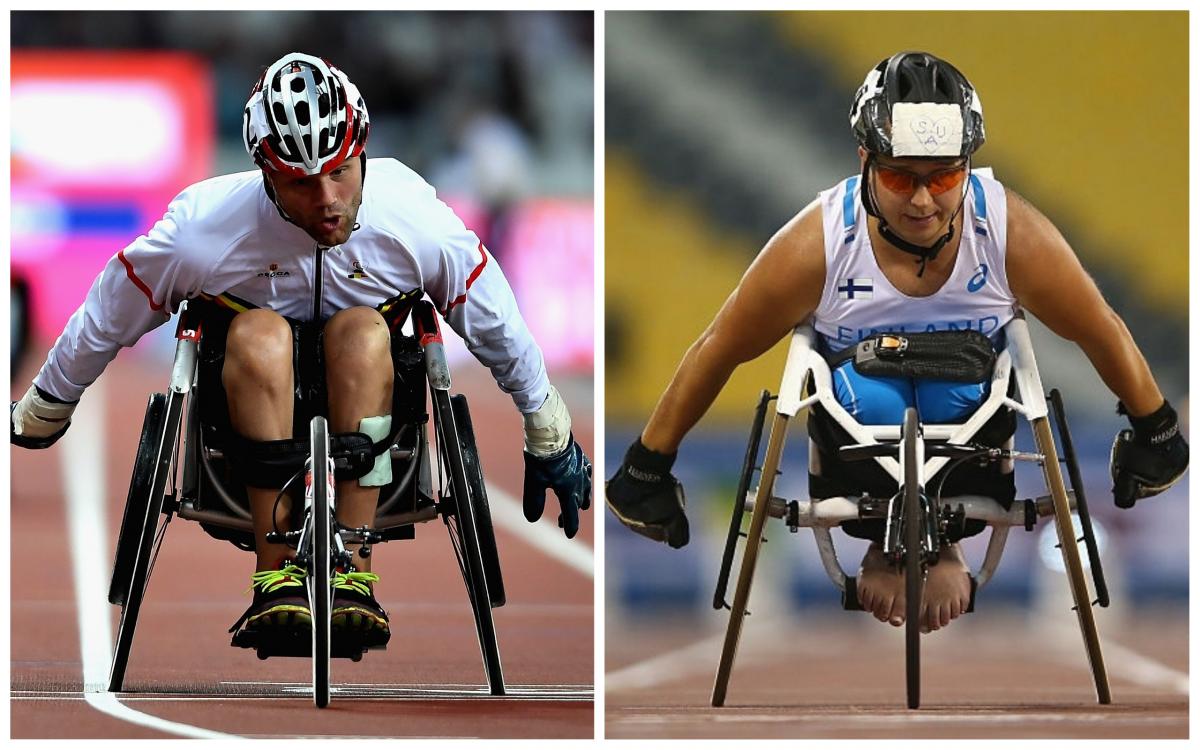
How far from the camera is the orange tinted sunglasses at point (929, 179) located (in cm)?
616

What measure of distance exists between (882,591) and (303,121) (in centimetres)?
200

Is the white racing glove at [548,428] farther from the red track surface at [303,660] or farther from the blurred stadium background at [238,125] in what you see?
the blurred stadium background at [238,125]

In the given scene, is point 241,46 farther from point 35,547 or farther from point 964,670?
point 964,670

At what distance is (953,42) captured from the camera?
22.2 ft

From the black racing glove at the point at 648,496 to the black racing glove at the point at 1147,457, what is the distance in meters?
1.22

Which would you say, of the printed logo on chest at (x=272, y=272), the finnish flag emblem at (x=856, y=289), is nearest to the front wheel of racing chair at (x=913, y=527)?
the finnish flag emblem at (x=856, y=289)

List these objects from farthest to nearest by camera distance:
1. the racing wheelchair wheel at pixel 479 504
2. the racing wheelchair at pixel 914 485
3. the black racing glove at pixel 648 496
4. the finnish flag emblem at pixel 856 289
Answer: the black racing glove at pixel 648 496 → the finnish flag emblem at pixel 856 289 → the racing wheelchair at pixel 914 485 → the racing wheelchair wheel at pixel 479 504

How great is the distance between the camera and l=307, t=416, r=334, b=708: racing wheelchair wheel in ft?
18.5

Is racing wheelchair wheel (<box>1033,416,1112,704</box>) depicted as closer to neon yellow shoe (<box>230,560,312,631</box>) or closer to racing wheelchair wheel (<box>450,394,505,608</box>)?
racing wheelchair wheel (<box>450,394,505,608</box>)

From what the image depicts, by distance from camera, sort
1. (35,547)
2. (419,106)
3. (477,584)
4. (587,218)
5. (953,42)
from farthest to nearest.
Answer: (419,106) → (587,218) → (35,547) → (953,42) → (477,584)

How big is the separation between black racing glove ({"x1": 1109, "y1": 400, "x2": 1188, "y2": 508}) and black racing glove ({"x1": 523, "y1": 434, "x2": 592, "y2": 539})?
148 centimetres

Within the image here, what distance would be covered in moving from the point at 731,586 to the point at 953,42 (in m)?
1.67

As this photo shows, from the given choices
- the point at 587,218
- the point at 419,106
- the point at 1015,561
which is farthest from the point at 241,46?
the point at 1015,561

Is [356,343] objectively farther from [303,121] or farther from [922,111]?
[922,111]
